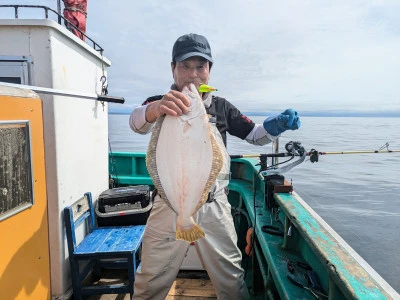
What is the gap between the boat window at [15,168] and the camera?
2113 mm

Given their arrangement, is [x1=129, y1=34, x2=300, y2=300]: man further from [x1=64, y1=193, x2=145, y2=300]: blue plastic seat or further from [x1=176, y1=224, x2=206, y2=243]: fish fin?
[x1=64, y1=193, x2=145, y2=300]: blue plastic seat

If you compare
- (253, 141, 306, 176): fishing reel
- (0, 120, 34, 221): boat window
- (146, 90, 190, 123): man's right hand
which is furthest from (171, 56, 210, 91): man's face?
(253, 141, 306, 176): fishing reel

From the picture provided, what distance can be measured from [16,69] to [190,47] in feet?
6.14

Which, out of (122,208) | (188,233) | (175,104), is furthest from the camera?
(122,208)

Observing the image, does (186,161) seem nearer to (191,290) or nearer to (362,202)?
(191,290)

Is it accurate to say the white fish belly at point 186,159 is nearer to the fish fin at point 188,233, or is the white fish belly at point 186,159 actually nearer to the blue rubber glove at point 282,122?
the fish fin at point 188,233

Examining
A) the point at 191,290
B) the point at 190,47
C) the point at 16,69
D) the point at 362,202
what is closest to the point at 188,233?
the point at 190,47

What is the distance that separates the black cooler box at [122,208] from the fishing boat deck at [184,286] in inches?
28.1

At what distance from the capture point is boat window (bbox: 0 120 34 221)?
2.11 m

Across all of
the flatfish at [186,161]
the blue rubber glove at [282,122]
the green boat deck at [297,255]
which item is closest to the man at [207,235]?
the blue rubber glove at [282,122]

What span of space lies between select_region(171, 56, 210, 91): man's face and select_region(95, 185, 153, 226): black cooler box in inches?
91.8

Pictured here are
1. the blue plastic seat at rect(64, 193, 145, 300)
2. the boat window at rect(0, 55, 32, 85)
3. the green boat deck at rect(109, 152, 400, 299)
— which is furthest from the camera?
the blue plastic seat at rect(64, 193, 145, 300)

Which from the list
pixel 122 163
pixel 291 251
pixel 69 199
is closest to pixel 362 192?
pixel 122 163

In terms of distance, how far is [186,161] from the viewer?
1817mm
